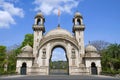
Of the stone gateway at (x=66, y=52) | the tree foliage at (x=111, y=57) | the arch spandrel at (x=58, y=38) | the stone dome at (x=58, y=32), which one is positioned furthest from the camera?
the tree foliage at (x=111, y=57)

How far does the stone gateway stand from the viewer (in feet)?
125


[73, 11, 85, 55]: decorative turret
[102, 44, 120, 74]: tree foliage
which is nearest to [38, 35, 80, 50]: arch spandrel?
[73, 11, 85, 55]: decorative turret

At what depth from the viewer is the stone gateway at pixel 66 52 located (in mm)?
38062

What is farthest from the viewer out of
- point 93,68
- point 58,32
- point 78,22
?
point 78,22

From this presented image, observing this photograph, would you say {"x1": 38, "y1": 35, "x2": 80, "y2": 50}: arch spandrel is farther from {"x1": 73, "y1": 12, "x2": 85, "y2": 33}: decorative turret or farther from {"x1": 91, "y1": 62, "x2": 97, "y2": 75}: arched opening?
{"x1": 91, "y1": 62, "x2": 97, "y2": 75}: arched opening

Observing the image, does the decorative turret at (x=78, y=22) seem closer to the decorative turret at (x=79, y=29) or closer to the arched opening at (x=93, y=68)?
the decorative turret at (x=79, y=29)

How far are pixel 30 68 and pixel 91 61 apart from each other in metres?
13.8

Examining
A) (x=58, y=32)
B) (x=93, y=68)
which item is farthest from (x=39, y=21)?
(x=93, y=68)

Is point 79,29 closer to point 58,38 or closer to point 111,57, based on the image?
point 58,38

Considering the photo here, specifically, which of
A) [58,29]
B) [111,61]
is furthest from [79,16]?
[111,61]

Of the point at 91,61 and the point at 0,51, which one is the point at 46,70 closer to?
the point at 91,61

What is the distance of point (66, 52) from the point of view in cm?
4000

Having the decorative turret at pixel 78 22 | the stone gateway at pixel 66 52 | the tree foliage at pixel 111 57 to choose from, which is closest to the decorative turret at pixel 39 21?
the stone gateway at pixel 66 52

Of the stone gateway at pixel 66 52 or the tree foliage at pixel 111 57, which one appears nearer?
the stone gateway at pixel 66 52
